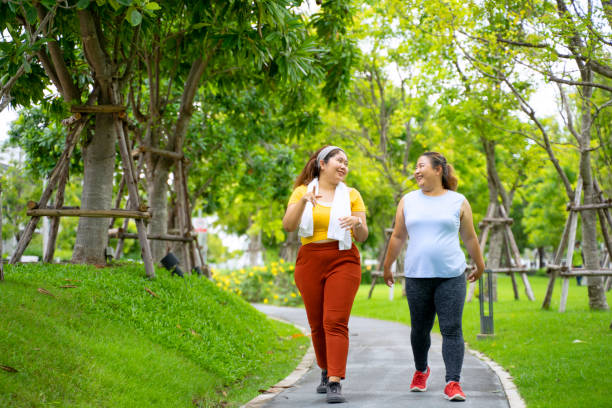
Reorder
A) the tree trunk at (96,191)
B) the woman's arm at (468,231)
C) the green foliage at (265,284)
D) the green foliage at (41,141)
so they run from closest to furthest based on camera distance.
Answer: the woman's arm at (468,231), the tree trunk at (96,191), the green foliage at (41,141), the green foliage at (265,284)

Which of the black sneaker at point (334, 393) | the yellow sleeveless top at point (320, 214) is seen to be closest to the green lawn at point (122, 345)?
the black sneaker at point (334, 393)

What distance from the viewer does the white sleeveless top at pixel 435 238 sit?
5230 millimetres

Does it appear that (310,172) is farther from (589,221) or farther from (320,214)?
(589,221)

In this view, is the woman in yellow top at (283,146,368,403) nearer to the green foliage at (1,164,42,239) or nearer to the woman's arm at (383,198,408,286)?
the woman's arm at (383,198,408,286)

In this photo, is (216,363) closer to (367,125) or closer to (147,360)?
(147,360)

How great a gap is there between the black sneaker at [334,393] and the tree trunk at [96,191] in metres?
4.19

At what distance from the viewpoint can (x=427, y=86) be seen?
17578 mm

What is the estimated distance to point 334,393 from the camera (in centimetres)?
510

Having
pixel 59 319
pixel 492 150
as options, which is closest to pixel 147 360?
pixel 59 319

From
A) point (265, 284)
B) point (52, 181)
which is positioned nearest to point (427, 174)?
point (52, 181)

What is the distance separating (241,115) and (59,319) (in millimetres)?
10121

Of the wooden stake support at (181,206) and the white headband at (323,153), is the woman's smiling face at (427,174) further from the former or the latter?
the wooden stake support at (181,206)

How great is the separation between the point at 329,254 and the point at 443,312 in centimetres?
105

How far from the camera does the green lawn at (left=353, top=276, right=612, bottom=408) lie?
5266mm
